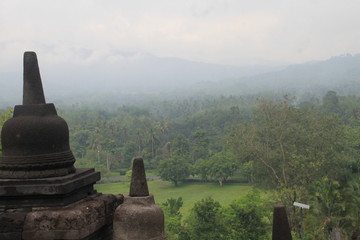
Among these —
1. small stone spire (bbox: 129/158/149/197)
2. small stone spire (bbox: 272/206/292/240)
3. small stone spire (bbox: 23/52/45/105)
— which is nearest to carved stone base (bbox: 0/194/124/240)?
small stone spire (bbox: 129/158/149/197)

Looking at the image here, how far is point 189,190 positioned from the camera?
2212 inches

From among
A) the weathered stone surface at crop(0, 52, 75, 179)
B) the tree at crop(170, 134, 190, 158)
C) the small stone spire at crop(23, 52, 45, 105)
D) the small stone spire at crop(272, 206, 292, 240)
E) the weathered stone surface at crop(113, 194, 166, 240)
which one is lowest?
the tree at crop(170, 134, 190, 158)

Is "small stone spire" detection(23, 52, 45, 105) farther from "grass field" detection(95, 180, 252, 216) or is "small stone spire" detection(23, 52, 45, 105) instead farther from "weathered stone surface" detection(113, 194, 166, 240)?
"grass field" detection(95, 180, 252, 216)

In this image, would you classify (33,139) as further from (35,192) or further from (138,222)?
(138,222)

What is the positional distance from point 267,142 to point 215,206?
30.8ft

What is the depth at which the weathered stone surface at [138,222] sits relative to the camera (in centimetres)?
518

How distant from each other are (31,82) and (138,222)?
2.37 m

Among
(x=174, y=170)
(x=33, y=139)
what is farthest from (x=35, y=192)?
(x=174, y=170)

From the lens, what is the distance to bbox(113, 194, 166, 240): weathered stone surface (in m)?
5.18

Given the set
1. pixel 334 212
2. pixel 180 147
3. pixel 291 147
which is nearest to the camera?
pixel 334 212

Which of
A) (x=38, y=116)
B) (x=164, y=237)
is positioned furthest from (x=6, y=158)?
(x=164, y=237)

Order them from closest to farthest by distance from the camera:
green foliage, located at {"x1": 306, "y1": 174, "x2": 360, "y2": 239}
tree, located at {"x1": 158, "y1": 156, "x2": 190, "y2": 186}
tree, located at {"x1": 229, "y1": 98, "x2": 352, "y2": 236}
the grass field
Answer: green foliage, located at {"x1": 306, "y1": 174, "x2": 360, "y2": 239} < tree, located at {"x1": 229, "y1": 98, "x2": 352, "y2": 236} < the grass field < tree, located at {"x1": 158, "y1": 156, "x2": 190, "y2": 186}

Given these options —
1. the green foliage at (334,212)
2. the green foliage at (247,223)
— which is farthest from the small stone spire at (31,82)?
the green foliage at (334,212)

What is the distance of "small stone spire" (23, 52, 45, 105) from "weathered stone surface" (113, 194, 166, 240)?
1.86 m
